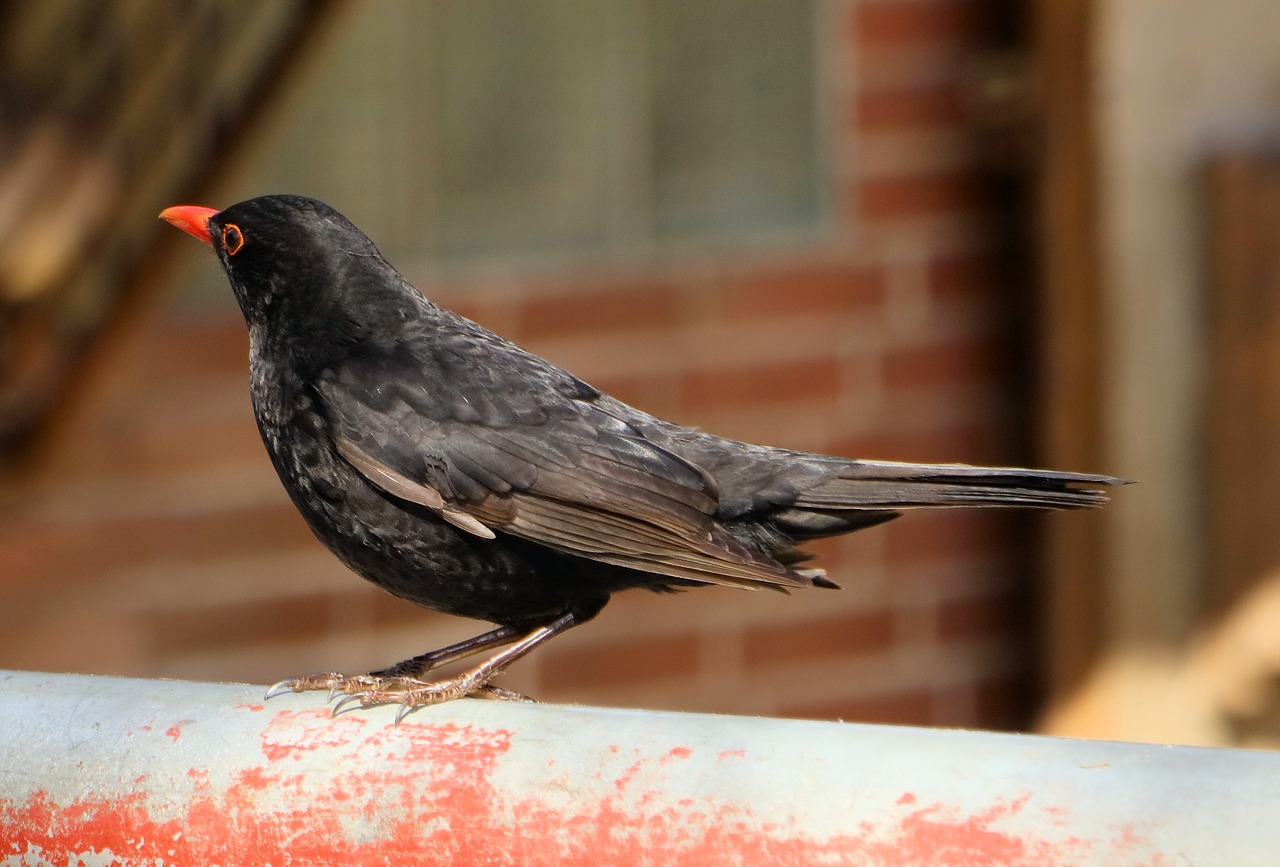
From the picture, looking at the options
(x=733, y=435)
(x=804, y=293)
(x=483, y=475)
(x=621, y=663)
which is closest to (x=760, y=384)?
(x=733, y=435)

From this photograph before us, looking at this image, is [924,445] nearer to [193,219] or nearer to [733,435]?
[733,435]

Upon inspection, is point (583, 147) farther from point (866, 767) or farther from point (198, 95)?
point (866, 767)

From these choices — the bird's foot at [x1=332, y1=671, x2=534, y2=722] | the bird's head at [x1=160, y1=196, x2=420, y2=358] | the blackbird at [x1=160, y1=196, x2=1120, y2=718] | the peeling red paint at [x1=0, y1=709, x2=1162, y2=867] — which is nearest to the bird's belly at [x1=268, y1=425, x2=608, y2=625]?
the blackbird at [x1=160, y1=196, x2=1120, y2=718]

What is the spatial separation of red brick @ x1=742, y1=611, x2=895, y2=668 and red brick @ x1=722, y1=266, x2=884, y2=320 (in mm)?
974

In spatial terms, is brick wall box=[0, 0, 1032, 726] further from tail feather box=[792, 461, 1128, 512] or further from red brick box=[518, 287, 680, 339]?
tail feather box=[792, 461, 1128, 512]

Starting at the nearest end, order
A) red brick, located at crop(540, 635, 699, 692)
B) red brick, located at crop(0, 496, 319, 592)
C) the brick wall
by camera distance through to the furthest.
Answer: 1. red brick, located at crop(0, 496, 319, 592)
2. the brick wall
3. red brick, located at crop(540, 635, 699, 692)

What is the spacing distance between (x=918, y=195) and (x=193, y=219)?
2.87 m

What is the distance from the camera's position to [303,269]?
118 inches

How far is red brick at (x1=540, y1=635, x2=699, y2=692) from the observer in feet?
16.5

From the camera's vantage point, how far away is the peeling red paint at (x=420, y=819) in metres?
1.56

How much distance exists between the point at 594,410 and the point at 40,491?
2.12 meters

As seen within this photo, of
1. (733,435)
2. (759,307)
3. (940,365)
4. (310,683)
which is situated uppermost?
(759,307)

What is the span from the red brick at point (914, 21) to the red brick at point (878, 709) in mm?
2065

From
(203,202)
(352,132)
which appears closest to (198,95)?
(203,202)
